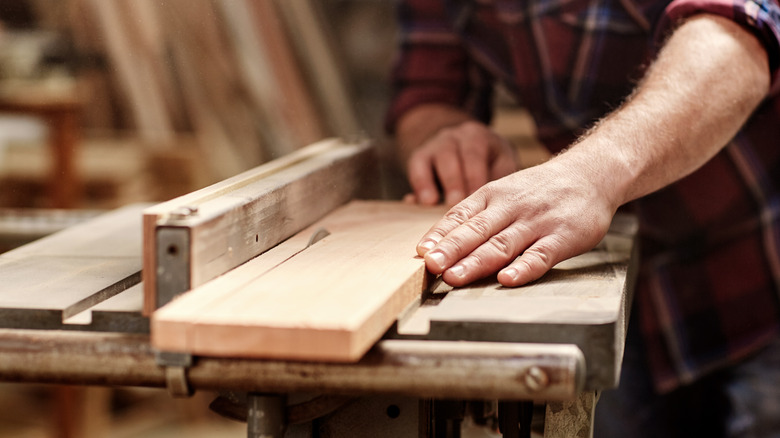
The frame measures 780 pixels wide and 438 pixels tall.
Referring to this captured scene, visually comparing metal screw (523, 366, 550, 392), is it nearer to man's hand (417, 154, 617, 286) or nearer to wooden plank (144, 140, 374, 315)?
man's hand (417, 154, 617, 286)

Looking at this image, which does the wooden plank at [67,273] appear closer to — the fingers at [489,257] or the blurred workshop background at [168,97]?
the fingers at [489,257]

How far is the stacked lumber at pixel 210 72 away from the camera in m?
3.48

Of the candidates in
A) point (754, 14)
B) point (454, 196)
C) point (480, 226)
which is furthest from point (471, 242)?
point (754, 14)

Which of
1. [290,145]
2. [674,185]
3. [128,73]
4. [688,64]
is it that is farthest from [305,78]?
[688,64]

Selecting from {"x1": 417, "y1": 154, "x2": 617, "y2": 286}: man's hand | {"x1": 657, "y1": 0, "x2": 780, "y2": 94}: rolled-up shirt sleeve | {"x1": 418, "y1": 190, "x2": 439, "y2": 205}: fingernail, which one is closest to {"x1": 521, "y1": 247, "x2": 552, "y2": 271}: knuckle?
{"x1": 417, "y1": 154, "x2": 617, "y2": 286}: man's hand

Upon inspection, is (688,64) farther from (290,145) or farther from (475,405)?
(290,145)

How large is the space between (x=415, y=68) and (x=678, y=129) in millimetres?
886

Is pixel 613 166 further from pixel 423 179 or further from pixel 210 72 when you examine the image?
pixel 210 72

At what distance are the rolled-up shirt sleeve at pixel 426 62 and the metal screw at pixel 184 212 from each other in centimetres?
105

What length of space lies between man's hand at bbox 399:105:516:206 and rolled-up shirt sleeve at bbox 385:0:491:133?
38 centimetres

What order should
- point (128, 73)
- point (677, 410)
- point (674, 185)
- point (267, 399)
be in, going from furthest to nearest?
1. point (128, 73)
2. point (677, 410)
3. point (674, 185)
4. point (267, 399)

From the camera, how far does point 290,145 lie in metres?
3.55

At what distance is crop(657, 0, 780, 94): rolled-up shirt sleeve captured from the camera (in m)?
1.20

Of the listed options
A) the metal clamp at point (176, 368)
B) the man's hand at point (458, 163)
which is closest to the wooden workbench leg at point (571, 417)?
the metal clamp at point (176, 368)
